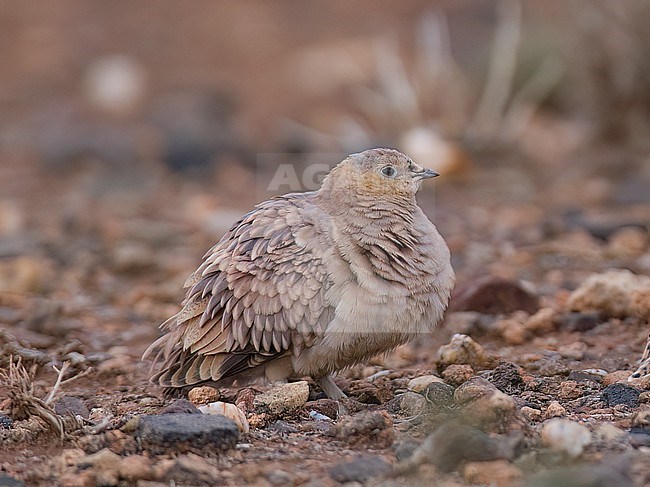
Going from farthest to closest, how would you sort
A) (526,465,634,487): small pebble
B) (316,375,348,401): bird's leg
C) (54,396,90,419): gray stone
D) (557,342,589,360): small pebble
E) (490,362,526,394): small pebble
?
(557,342,589,360): small pebble
(316,375,348,401): bird's leg
(490,362,526,394): small pebble
(54,396,90,419): gray stone
(526,465,634,487): small pebble

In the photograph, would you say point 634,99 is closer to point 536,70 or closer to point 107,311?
point 536,70

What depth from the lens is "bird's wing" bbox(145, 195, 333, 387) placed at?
4.85 m

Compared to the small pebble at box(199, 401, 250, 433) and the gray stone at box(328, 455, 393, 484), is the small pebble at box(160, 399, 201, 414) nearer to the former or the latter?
the small pebble at box(199, 401, 250, 433)

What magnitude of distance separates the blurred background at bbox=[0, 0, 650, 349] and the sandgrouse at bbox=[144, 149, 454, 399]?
5.22ft

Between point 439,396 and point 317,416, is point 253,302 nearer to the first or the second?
point 317,416

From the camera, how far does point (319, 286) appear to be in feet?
15.9

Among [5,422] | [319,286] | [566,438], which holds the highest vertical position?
[319,286]

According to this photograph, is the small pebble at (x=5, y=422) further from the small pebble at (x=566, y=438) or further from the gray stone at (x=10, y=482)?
the small pebble at (x=566, y=438)

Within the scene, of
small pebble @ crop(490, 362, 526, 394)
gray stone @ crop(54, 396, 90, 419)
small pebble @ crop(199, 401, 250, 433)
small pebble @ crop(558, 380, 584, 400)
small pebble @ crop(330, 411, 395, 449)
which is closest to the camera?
small pebble @ crop(330, 411, 395, 449)

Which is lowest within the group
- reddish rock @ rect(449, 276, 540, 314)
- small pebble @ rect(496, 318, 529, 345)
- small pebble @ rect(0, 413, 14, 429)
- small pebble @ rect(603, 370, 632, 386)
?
small pebble @ rect(0, 413, 14, 429)

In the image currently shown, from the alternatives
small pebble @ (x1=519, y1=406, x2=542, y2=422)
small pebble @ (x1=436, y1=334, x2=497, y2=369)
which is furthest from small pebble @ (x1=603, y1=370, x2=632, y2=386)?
small pebble @ (x1=519, y1=406, x2=542, y2=422)

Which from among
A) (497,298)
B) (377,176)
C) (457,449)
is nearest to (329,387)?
(377,176)

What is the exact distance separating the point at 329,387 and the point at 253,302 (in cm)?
56

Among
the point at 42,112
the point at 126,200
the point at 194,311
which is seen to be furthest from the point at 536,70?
the point at 194,311
